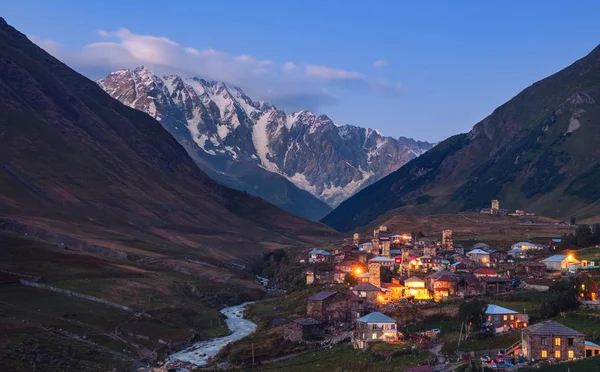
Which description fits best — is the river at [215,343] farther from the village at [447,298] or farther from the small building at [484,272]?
the small building at [484,272]

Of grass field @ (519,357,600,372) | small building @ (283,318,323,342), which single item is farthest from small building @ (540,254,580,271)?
grass field @ (519,357,600,372)

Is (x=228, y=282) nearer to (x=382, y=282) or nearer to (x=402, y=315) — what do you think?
(x=382, y=282)

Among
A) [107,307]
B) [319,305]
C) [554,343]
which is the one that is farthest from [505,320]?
[107,307]

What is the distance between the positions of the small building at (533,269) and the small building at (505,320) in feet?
121

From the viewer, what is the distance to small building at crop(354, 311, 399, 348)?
8362cm

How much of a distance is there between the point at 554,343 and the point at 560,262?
202 feet

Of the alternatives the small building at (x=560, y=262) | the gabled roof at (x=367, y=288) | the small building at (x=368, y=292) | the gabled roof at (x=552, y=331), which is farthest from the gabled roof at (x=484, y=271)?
the gabled roof at (x=552, y=331)

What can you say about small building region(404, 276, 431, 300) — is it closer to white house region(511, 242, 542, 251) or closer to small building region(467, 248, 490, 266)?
small building region(467, 248, 490, 266)

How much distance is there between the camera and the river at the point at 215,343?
97188mm

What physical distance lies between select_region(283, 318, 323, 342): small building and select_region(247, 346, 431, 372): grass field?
598 cm

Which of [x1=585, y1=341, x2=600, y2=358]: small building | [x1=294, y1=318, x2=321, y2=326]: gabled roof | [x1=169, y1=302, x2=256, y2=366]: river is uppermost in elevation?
[x1=585, y1=341, x2=600, y2=358]: small building

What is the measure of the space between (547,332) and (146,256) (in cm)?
13083

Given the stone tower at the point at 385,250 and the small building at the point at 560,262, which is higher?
the small building at the point at 560,262

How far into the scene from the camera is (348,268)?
14488 centimetres
